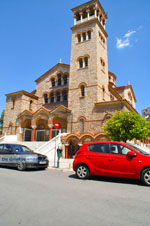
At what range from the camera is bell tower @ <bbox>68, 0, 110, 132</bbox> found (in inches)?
895

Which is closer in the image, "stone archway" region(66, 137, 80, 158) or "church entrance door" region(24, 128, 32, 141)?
"stone archway" region(66, 137, 80, 158)

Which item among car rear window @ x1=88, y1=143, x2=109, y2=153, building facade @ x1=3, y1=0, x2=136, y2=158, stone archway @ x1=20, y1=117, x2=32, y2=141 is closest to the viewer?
car rear window @ x1=88, y1=143, x2=109, y2=153

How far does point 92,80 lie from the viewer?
2308 cm

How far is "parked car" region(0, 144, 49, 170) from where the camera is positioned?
32.3ft

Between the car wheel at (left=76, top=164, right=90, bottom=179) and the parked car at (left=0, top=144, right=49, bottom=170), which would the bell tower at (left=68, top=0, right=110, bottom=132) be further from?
the car wheel at (left=76, top=164, right=90, bottom=179)

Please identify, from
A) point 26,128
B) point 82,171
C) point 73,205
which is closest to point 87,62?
point 26,128

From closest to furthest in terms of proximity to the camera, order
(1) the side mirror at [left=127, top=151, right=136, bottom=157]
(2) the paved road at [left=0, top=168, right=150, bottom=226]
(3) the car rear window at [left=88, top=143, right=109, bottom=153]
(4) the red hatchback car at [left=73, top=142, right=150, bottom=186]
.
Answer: (2) the paved road at [left=0, top=168, right=150, bottom=226]
(4) the red hatchback car at [left=73, top=142, right=150, bottom=186]
(1) the side mirror at [left=127, top=151, right=136, bottom=157]
(3) the car rear window at [left=88, top=143, right=109, bottom=153]

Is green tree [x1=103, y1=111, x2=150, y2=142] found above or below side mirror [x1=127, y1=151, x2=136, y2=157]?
above

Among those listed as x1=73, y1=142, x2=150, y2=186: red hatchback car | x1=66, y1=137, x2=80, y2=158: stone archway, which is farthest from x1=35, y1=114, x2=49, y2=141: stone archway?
x1=73, y1=142, x2=150, y2=186: red hatchback car

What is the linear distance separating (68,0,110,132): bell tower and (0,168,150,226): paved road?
1627 cm

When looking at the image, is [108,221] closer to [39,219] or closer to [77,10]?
[39,219]

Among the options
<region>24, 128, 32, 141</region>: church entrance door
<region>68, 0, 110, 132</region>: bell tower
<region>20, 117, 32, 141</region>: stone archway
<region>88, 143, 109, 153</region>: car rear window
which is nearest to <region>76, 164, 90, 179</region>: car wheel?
<region>88, 143, 109, 153</region>: car rear window

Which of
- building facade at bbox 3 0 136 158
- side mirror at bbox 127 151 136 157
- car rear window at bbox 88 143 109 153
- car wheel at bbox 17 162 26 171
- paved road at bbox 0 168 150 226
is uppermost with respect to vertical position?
building facade at bbox 3 0 136 158

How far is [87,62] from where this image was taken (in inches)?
968
